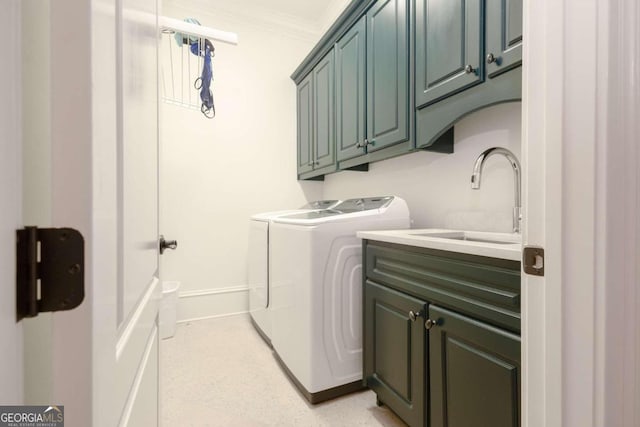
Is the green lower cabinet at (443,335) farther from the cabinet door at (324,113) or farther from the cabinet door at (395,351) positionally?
the cabinet door at (324,113)

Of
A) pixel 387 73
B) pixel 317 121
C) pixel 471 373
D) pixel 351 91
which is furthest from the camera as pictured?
pixel 317 121

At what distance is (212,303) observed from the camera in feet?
9.20

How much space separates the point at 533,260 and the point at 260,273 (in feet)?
6.44

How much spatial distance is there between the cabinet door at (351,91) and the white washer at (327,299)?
2.00 feet

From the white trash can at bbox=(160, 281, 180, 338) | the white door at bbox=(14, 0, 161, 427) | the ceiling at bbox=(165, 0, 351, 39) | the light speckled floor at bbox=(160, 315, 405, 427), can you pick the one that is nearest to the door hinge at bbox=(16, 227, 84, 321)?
the white door at bbox=(14, 0, 161, 427)

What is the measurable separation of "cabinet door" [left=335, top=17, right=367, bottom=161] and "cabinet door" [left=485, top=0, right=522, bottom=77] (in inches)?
35.6

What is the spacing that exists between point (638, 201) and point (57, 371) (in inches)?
35.5

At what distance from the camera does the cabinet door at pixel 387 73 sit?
1.55 m

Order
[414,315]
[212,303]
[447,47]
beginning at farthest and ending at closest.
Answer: [212,303], [447,47], [414,315]

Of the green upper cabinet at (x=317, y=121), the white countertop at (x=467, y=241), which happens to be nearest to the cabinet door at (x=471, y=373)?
the white countertop at (x=467, y=241)

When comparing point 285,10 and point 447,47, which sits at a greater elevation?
point 285,10

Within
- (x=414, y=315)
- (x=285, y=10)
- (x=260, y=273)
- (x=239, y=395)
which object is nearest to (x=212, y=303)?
(x=260, y=273)

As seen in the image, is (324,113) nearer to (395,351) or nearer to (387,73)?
(387,73)

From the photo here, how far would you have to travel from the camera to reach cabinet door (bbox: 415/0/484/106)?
1.16 metres
